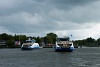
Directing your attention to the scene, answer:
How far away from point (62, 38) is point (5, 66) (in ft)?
351

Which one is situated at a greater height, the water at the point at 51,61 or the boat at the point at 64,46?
the boat at the point at 64,46

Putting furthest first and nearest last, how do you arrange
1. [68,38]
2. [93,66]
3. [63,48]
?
[68,38], [63,48], [93,66]

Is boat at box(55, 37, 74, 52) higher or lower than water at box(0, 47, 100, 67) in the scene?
higher

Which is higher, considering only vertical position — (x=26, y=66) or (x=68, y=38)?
(x=68, y=38)

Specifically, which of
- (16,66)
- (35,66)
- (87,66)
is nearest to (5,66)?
(16,66)

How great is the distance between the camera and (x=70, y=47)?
155875 mm

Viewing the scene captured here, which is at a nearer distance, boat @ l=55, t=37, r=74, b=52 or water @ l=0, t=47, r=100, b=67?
water @ l=0, t=47, r=100, b=67

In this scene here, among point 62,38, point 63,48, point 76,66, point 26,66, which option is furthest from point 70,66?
point 62,38

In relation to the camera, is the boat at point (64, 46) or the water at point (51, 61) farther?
the boat at point (64, 46)

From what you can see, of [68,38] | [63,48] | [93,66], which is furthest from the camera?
[68,38]

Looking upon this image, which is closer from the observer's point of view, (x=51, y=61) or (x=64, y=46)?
(x=51, y=61)

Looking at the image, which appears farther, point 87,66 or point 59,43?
point 59,43

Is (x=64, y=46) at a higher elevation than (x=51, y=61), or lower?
higher

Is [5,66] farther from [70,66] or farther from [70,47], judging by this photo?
[70,47]
